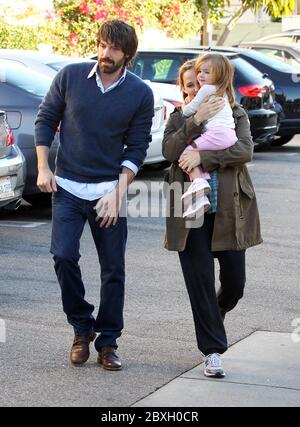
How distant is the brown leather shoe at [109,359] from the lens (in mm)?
6438

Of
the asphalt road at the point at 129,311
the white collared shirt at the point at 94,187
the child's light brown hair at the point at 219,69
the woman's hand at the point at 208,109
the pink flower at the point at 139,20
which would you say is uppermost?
the child's light brown hair at the point at 219,69

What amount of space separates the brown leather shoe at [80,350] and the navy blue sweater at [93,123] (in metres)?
0.87

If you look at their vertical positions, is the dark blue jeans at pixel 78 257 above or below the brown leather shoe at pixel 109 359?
above

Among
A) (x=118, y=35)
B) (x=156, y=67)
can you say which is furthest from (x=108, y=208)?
(x=156, y=67)

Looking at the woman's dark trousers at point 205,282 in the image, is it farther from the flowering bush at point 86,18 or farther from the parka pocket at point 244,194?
the flowering bush at point 86,18

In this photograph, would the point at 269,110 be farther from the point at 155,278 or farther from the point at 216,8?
the point at 216,8

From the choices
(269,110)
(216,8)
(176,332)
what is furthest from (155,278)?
(216,8)

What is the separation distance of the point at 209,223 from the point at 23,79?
623 cm

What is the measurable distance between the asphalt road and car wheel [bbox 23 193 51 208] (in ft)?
0.31

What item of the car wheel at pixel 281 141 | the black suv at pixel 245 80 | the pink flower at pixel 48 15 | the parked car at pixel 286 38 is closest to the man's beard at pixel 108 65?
the black suv at pixel 245 80

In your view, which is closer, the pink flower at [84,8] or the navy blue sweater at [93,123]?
the navy blue sweater at [93,123]

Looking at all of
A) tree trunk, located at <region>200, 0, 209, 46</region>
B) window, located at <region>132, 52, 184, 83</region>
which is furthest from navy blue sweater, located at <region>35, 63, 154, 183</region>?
tree trunk, located at <region>200, 0, 209, 46</region>

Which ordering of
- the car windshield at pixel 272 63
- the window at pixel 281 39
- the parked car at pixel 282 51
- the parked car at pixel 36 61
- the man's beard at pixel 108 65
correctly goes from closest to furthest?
the man's beard at pixel 108 65 → the parked car at pixel 36 61 → the car windshield at pixel 272 63 → the parked car at pixel 282 51 → the window at pixel 281 39

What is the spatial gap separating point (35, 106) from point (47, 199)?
1.07 m
